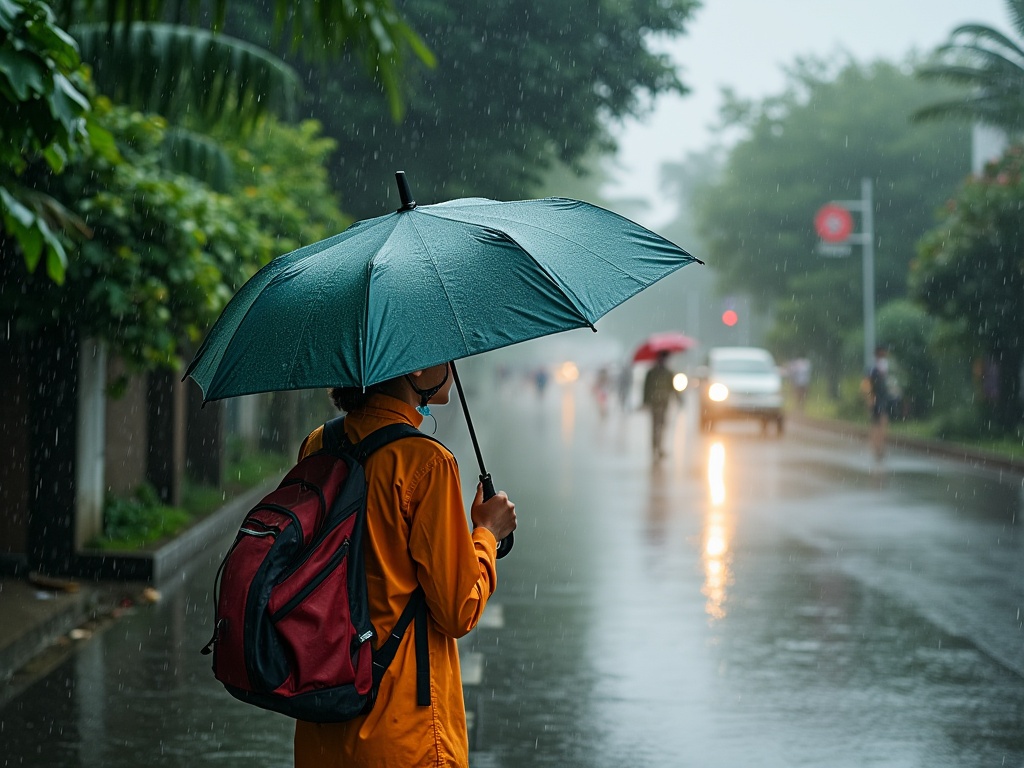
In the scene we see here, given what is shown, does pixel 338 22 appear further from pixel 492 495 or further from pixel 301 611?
pixel 301 611

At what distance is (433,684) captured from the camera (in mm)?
3137

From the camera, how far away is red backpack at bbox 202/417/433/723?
9.58ft

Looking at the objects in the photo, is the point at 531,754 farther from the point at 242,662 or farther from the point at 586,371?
the point at 586,371

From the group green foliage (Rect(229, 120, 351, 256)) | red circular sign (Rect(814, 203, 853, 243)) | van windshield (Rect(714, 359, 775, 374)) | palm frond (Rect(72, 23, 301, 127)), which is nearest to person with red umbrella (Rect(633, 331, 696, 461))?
green foliage (Rect(229, 120, 351, 256))

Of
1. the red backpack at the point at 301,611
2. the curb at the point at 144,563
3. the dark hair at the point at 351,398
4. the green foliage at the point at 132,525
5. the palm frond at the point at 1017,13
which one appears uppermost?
the palm frond at the point at 1017,13

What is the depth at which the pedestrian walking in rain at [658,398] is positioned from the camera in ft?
71.5

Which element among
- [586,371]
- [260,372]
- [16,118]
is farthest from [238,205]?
[586,371]

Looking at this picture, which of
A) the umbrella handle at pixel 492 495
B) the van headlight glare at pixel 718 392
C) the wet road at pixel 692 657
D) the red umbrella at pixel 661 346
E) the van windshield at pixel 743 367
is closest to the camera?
the umbrella handle at pixel 492 495

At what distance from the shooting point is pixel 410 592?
3.14 metres

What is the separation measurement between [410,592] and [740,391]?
92.9 ft

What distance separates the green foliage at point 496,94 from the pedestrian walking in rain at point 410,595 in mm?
20109

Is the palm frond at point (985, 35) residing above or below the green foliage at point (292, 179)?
above

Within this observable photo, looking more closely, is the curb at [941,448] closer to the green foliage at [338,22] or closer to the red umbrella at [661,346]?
the red umbrella at [661,346]

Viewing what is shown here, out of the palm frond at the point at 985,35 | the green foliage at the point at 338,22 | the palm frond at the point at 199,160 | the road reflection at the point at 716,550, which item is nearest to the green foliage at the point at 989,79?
the palm frond at the point at 985,35
